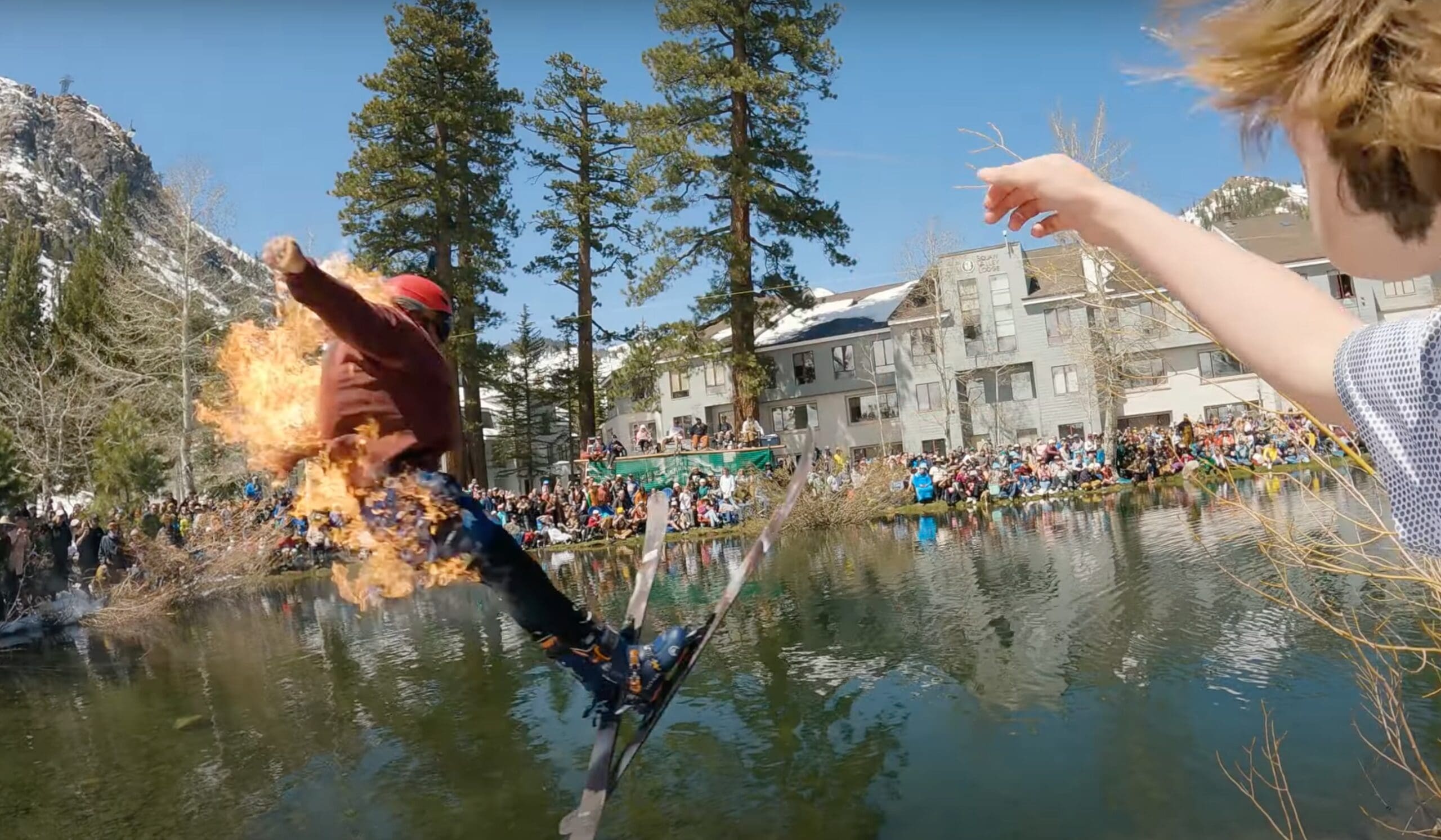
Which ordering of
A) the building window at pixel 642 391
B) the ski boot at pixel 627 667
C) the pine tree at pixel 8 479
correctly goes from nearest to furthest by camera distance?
1. the ski boot at pixel 627 667
2. the pine tree at pixel 8 479
3. the building window at pixel 642 391

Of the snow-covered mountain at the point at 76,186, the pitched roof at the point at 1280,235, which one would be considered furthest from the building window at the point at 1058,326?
the snow-covered mountain at the point at 76,186

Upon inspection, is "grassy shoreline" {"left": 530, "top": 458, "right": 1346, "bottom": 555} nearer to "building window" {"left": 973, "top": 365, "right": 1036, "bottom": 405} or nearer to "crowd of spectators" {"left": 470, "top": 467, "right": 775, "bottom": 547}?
"crowd of spectators" {"left": 470, "top": 467, "right": 775, "bottom": 547}

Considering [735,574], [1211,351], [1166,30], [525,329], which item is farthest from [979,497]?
[525,329]

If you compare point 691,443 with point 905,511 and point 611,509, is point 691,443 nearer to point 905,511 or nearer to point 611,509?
point 611,509

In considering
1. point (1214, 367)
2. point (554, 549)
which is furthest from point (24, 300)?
point (1214, 367)

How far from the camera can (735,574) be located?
462 centimetres

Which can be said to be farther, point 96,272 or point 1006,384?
point 1006,384

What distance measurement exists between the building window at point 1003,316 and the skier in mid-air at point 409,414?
3718 centimetres

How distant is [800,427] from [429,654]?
33.6 m

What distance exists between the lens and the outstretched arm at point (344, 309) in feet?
9.33

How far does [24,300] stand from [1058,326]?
41.1 metres

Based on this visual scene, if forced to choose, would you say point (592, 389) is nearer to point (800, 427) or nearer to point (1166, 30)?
point (800, 427)

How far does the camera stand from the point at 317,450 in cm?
349

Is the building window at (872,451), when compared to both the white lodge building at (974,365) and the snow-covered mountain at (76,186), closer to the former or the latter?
the white lodge building at (974,365)
